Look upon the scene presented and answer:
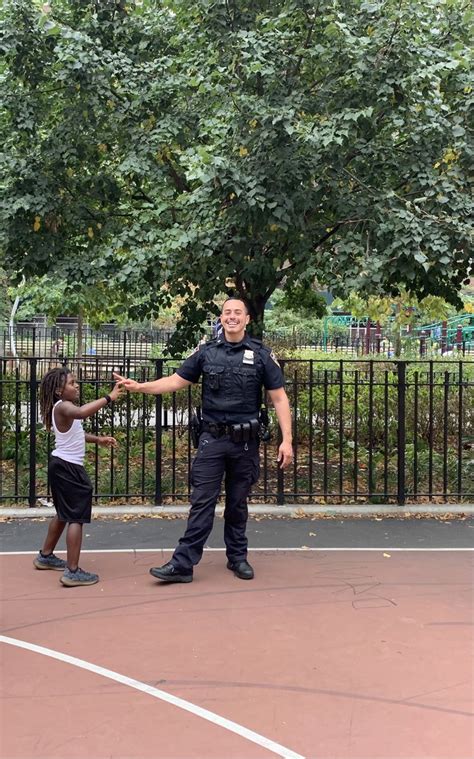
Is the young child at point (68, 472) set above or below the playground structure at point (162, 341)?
below

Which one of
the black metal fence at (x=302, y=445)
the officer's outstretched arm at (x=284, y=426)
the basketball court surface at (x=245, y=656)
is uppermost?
the officer's outstretched arm at (x=284, y=426)

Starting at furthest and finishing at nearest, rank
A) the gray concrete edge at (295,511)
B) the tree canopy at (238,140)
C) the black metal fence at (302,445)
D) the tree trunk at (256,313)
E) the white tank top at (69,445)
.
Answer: the tree trunk at (256,313), the black metal fence at (302,445), the gray concrete edge at (295,511), the tree canopy at (238,140), the white tank top at (69,445)

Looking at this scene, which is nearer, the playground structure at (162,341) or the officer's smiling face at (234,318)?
the officer's smiling face at (234,318)

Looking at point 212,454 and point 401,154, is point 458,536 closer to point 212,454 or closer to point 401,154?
point 212,454

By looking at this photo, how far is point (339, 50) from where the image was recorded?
624 cm

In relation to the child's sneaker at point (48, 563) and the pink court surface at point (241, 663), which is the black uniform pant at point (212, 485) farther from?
the child's sneaker at point (48, 563)

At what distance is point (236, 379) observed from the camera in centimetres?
514

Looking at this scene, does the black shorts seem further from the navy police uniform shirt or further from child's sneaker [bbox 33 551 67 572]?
the navy police uniform shirt

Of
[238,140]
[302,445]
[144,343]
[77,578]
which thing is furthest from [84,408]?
[144,343]

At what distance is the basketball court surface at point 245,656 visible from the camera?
10.3 ft

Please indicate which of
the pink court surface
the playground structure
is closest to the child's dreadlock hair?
the pink court surface

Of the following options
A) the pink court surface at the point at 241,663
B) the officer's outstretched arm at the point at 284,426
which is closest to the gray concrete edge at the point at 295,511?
the pink court surface at the point at 241,663

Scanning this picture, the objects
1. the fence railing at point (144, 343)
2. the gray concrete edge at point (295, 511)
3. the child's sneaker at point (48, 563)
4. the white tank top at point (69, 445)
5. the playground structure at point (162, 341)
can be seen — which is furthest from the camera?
the fence railing at point (144, 343)

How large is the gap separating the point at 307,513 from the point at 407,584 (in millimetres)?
2155
